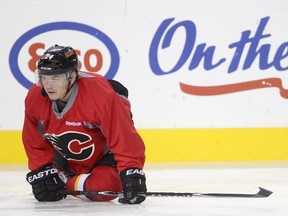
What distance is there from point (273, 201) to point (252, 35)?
198 centimetres

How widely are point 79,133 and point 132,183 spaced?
13.1 inches

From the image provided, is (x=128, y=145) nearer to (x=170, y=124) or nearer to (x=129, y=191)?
(x=129, y=191)

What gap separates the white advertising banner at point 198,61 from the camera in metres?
4.73

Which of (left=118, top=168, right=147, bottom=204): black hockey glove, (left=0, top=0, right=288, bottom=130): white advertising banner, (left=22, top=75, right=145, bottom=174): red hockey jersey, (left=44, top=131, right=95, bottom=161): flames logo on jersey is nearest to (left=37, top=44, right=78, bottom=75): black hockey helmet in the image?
(left=22, top=75, right=145, bottom=174): red hockey jersey

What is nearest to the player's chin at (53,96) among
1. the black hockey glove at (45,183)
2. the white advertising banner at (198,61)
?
the black hockey glove at (45,183)

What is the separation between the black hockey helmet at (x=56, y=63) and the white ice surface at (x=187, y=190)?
0.55 metres

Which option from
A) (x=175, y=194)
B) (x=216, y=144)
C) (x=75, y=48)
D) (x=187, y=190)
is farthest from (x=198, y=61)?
(x=175, y=194)

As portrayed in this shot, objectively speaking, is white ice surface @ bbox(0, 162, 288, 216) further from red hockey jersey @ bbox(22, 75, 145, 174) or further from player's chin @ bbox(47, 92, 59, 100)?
player's chin @ bbox(47, 92, 59, 100)

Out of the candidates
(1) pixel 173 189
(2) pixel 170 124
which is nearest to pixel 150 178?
(1) pixel 173 189

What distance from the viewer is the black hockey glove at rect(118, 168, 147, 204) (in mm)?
2775

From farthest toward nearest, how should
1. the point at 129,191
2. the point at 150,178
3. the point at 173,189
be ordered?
the point at 150,178, the point at 173,189, the point at 129,191

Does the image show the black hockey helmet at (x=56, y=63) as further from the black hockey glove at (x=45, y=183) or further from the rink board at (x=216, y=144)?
the rink board at (x=216, y=144)

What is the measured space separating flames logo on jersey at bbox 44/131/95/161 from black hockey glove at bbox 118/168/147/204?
257 mm

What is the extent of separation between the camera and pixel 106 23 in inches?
187
